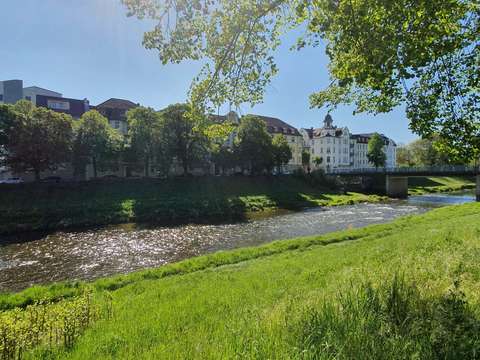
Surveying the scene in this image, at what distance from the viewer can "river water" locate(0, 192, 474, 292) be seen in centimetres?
1543

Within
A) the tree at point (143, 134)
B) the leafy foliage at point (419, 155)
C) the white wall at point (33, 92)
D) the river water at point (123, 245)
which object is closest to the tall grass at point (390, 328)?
the river water at point (123, 245)

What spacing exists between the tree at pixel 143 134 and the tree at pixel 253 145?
52.9 ft

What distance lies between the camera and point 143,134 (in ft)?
148

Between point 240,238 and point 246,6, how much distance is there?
56.9 ft

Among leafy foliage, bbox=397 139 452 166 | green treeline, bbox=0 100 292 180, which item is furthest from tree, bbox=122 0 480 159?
leafy foliage, bbox=397 139 452 166

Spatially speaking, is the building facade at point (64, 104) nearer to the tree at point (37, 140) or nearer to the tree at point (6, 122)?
the tree at point (37, 140)

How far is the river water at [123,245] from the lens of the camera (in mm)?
15430

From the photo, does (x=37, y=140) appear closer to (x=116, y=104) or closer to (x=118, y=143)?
(x=118, y=143)

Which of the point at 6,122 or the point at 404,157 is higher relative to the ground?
the point at 6,122

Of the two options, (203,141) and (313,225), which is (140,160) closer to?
(203,141)

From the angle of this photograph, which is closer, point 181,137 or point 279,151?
point 181,137

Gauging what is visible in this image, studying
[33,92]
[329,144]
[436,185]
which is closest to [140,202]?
[33,92]

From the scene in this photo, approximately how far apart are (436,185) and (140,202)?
73.6 metres

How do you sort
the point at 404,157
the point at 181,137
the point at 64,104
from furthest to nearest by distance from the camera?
the point at 404,157 < the point at 64,104 < the point at 181,137
